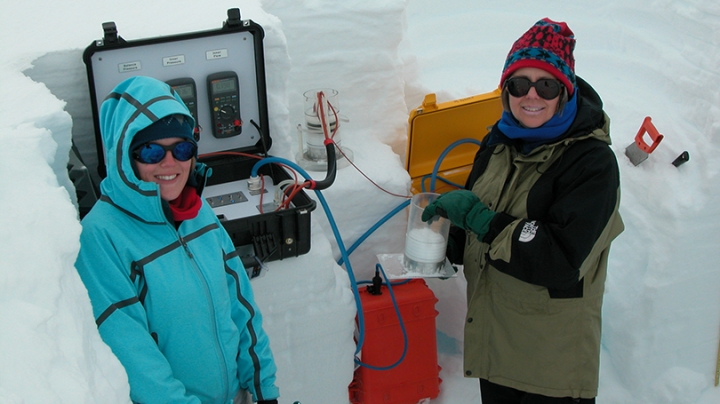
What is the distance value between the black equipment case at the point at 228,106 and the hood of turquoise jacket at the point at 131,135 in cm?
53

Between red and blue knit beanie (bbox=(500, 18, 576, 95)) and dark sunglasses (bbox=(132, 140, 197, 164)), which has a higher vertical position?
red and blue knit beanie (bbox=(500, 18, 576, 95))

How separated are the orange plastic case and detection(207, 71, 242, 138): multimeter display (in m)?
0.96

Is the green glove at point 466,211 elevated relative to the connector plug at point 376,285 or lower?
elevated

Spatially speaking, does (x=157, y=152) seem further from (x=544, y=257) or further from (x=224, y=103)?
(x=544, y=257)

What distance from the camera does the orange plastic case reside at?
288cm

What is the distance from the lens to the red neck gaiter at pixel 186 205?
57.1 inches

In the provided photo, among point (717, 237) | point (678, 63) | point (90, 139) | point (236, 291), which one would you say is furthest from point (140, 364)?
point (678, 63)

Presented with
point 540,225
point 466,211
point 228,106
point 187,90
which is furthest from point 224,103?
point 540,225

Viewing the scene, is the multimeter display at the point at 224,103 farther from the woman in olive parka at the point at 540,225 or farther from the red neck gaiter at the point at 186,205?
the woman in olive parka at the point at 540,225

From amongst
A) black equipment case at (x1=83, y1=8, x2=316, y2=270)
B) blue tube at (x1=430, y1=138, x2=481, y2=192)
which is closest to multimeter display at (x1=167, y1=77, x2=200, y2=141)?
black equipment case at (x1=83, y1=8, x2=316, y2=270)

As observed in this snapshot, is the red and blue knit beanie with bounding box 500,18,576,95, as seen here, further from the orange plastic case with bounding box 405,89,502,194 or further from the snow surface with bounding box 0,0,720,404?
the orange plastic case with bounding box 405,89,502,194

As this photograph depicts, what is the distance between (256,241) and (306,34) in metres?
1.39

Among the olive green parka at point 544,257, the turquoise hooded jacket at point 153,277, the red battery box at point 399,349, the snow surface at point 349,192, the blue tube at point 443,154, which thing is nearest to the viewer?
the snow surface at point 349,192

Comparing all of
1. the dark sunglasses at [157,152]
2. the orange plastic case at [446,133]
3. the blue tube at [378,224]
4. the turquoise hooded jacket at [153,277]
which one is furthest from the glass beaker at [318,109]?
the dark sunglasses at [157,152]
